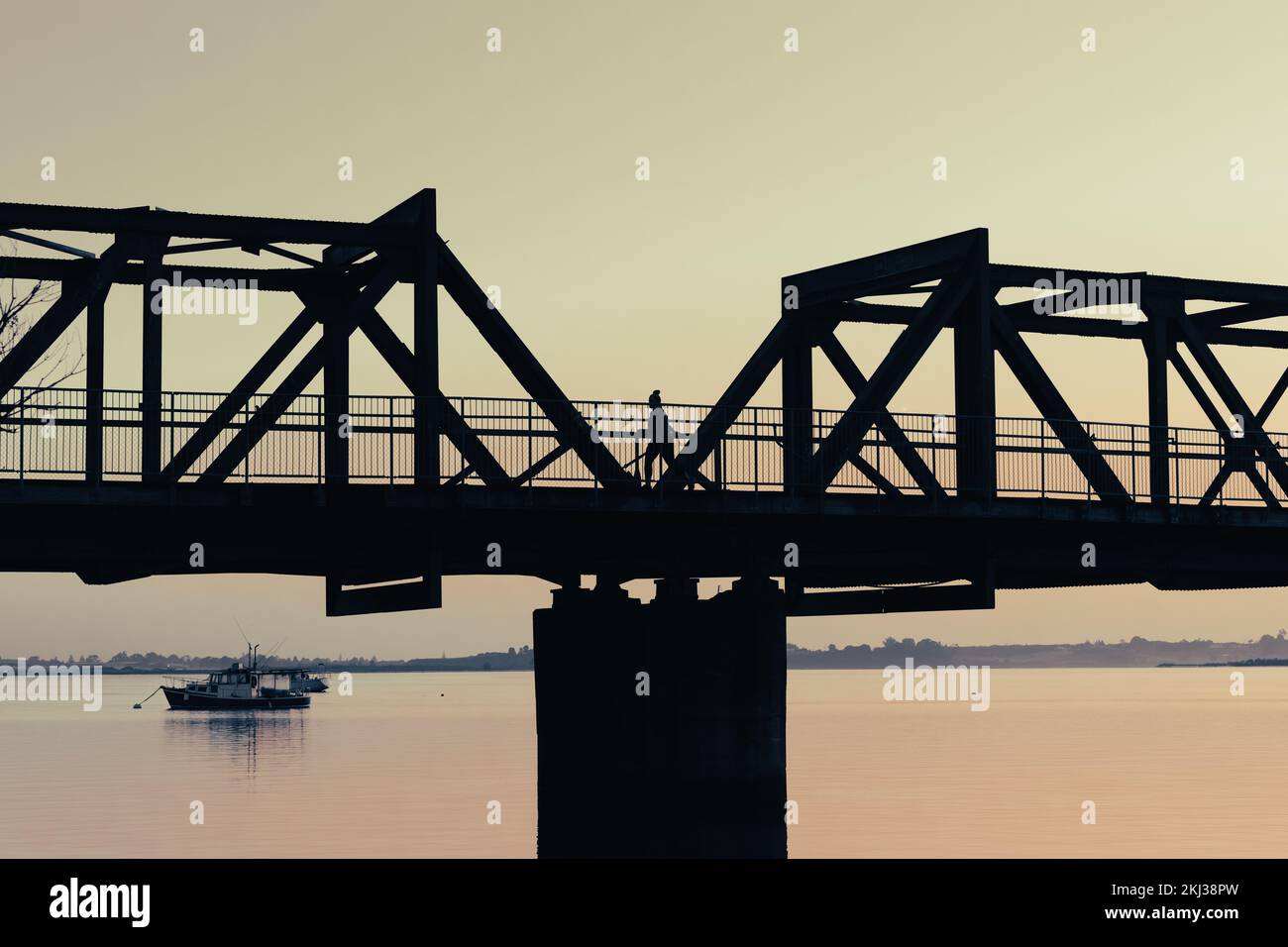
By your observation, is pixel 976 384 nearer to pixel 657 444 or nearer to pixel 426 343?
pixel 657 444

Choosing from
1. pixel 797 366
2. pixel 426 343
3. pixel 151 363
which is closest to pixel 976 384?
pixel 797 366

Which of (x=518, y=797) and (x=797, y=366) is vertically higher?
(x=797, y=366)

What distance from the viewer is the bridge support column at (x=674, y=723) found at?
46.6 metres

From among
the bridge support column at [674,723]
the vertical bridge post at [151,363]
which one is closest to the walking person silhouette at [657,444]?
the bridge support column at [674,723]

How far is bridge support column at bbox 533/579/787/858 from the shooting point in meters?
46.6

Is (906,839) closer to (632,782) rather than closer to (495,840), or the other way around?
(495,840)

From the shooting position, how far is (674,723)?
47.2m

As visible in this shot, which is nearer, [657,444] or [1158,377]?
[657,444]

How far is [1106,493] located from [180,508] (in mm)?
22173

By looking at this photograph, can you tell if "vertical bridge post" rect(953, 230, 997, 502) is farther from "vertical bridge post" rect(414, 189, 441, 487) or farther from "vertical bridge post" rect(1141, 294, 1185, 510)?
"vertical bridge post" rect(414, 189, 441, 487)

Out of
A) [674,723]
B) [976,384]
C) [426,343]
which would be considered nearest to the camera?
[426,343]

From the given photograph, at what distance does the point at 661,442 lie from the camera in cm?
4488

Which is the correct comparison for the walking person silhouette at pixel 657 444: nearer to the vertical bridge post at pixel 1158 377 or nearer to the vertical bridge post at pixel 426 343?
the vertical bridge post at pixel 426 343
